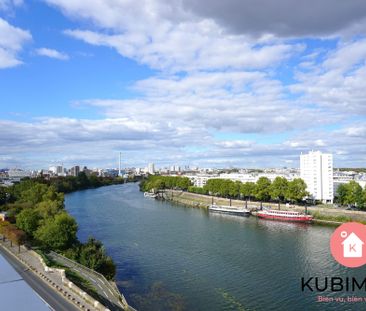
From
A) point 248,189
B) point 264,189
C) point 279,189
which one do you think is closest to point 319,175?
point 279,189

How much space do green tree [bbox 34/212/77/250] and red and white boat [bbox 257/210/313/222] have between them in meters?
14.5

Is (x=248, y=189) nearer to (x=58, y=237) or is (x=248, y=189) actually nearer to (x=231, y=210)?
(x=231, y=210)

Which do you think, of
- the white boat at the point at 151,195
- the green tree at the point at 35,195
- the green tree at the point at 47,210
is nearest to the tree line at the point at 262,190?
the white boat at the point at 151,195

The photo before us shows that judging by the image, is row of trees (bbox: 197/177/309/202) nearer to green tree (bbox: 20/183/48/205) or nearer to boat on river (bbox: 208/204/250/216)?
boat on river (bbox: 208/204/250/216)

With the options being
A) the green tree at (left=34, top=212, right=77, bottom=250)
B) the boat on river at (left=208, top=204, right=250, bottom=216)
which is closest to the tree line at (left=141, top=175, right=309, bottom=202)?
the boat on river at (left=208, top=204, right=250, bottom=216)

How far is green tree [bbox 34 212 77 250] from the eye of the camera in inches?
514

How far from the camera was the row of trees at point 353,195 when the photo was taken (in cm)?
2333

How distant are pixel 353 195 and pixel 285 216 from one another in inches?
175

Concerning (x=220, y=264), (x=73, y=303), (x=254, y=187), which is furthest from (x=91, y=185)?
(x=73, y=303)

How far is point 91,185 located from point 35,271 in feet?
172

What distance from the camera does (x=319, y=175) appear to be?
101ft

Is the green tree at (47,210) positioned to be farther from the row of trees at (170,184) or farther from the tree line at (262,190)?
the row of trees at (170,184)

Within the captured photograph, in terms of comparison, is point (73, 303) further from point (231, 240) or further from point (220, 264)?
point (231, 240)

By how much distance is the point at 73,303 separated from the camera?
24.6ft
